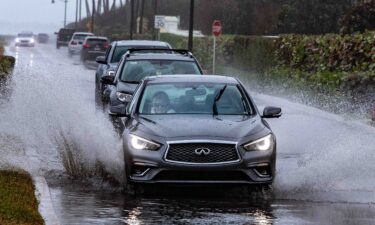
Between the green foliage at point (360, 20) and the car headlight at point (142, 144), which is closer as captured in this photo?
the car headlight at point (142, 144)

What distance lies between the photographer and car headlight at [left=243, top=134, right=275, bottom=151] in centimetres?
1241

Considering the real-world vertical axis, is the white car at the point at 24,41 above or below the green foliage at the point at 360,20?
below

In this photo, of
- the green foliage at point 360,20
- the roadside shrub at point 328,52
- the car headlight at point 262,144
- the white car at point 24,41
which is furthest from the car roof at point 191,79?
the white car at point 24,41

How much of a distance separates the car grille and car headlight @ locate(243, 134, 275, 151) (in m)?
0.28

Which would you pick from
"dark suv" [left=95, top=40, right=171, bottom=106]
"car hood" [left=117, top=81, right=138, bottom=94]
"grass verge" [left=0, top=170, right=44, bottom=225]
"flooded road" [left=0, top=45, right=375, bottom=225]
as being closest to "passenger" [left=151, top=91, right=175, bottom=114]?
"flooded road" [left=0, top=45, right=375, bottom=225]

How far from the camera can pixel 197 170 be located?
1212 centimetres

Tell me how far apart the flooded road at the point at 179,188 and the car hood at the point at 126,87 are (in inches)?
31.5

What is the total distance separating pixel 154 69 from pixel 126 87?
2.51 ft

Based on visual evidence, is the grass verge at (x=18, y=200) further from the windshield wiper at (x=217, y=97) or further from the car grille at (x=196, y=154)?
the windshield wiper at (x=217, y=97)

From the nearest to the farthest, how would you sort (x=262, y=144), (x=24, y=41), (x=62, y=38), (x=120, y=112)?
(x=262, y=144)
(x=120, y=112)
(x=24, y=41)
(x=62, y=38)

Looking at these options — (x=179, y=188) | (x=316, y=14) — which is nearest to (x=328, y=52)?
(x=179, y=188)

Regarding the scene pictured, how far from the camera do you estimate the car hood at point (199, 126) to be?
1238 cm

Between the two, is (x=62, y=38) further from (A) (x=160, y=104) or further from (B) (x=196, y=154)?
(B) (x=196, y=154)

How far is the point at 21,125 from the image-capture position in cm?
2108
